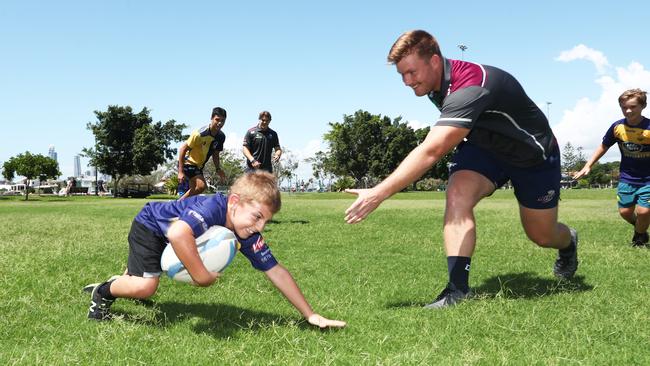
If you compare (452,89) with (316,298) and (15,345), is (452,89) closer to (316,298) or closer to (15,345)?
(316,298)

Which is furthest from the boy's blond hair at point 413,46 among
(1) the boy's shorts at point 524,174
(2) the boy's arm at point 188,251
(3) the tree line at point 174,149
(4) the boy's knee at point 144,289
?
(3) the tree line at point 174,149

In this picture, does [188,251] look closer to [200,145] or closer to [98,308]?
[98,308]

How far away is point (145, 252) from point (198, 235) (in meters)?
0.69

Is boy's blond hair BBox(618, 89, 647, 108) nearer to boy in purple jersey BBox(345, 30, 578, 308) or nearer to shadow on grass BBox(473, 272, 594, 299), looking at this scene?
boy in purple jersey BBox(345, 30, 578, 308)

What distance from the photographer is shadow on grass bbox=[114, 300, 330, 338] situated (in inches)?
152

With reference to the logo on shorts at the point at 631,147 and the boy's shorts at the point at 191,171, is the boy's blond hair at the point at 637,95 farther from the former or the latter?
the boy's shorts at the point at 191,171

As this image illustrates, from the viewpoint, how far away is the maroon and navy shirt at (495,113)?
386 cm

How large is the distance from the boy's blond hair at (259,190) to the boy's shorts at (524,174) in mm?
2271

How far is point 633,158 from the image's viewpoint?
346 inches

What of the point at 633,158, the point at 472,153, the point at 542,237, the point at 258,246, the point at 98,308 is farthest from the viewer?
the point at 633,158

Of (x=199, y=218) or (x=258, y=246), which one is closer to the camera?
(x=199, y=218)

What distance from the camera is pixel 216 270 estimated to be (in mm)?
3834

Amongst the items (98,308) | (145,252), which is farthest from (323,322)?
(98,308)

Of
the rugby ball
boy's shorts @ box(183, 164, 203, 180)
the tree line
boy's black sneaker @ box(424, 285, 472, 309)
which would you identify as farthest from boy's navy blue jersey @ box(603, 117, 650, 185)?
the tree line
